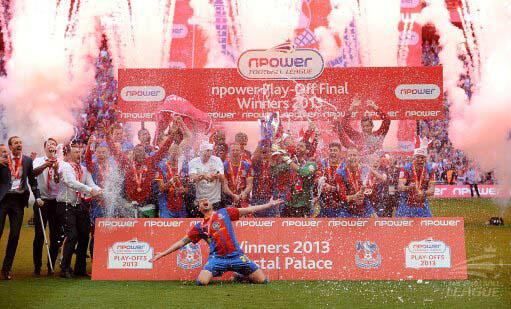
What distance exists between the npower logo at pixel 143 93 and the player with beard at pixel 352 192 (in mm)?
3089

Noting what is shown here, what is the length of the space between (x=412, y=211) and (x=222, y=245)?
3387 millimetres

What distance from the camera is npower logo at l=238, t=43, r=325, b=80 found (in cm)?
1145

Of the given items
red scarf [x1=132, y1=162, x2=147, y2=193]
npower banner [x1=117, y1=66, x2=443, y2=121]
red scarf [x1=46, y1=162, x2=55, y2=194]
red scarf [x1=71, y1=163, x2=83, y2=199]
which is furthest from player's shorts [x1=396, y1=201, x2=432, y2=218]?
red scarf [x1=46, y1=162, x2=55, y2=194]

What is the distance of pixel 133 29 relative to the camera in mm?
20734

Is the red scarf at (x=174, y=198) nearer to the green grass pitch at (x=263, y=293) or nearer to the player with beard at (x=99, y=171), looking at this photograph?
the player with beard at (x=99, y=171)

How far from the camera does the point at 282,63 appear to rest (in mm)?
11484

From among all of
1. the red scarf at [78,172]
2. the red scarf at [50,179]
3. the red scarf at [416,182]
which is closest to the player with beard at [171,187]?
the red scarf at [78,172]

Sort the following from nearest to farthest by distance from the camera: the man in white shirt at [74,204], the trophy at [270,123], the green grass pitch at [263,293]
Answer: the green grass pitch at [263,293] → the man in white shirt at [74,204] → the trophy at [270,123]

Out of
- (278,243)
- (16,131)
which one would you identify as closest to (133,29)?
(16,131)

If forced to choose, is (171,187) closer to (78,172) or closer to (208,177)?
(208,177)

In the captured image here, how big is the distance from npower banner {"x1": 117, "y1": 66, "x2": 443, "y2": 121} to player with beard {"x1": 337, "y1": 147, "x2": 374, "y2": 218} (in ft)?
3.95

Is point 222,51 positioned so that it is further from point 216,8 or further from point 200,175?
point 200,175

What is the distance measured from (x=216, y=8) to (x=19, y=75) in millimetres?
6721

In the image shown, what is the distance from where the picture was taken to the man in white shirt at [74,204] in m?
9.70
